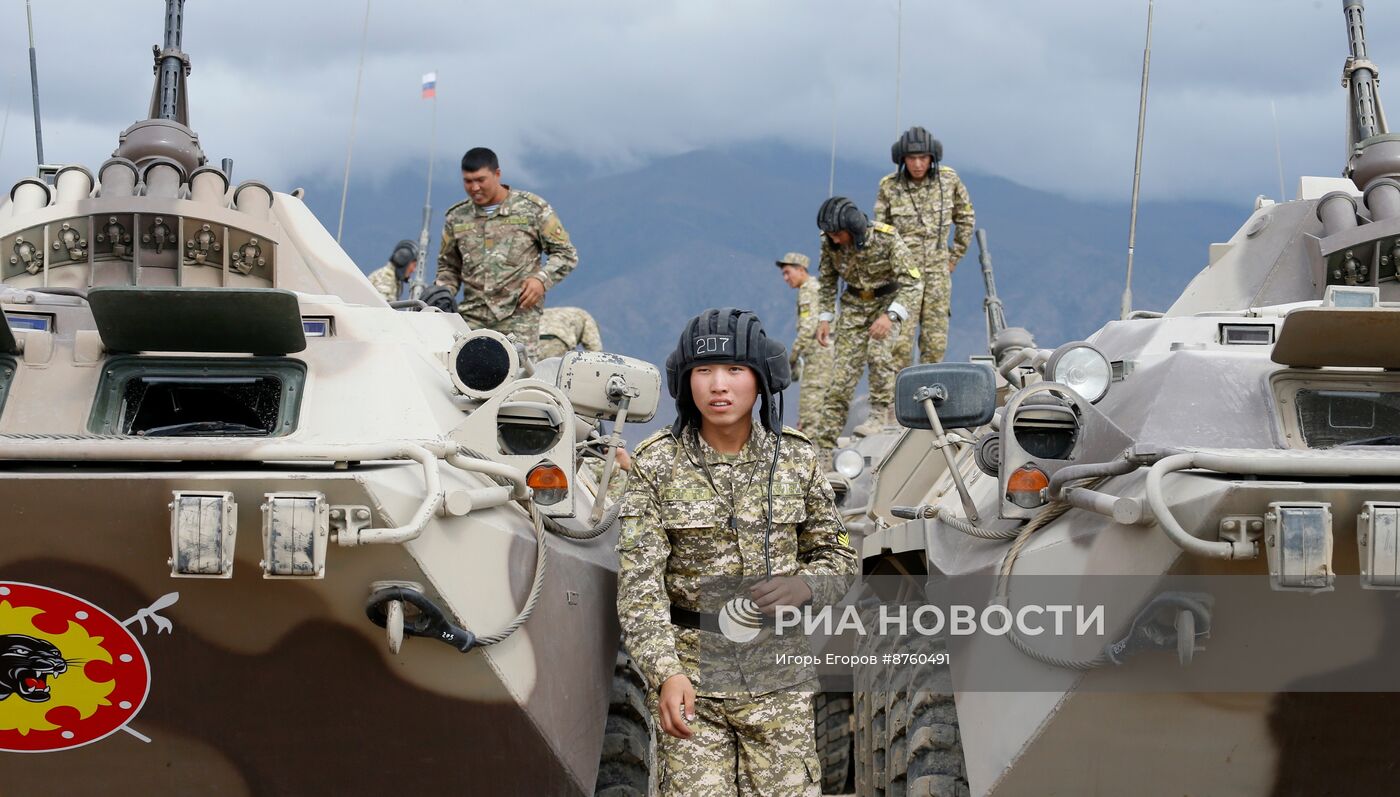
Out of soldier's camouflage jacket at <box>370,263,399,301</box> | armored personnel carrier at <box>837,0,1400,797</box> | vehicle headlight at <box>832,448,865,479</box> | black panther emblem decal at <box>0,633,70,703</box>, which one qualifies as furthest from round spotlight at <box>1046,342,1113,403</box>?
soldier's camouflage jacket at <box>370,263,399,301</box>

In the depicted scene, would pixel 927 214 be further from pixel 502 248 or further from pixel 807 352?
pixel 502 248

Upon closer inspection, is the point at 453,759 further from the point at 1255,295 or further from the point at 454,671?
the point at 1255,295

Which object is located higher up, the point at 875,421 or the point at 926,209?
the point at 926,209

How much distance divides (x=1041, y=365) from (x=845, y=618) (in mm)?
1310

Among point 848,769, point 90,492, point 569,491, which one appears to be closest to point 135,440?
point 90,492

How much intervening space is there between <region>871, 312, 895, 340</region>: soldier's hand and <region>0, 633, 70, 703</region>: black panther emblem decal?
674cm

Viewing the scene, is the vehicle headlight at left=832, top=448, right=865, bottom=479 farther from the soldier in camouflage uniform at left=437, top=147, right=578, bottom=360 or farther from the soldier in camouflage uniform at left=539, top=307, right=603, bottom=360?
the soldier in camouflage uniform at left=539, top=307, right=603, bottom=360

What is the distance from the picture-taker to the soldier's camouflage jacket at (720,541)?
453 centimetres

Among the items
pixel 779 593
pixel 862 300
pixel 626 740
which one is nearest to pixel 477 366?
pixel 626 740

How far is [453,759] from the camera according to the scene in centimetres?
502

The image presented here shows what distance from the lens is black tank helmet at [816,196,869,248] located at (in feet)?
34.6

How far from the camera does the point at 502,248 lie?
29.9 feet

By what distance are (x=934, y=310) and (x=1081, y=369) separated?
5.85 m

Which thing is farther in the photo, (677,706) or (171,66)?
(171,66)
